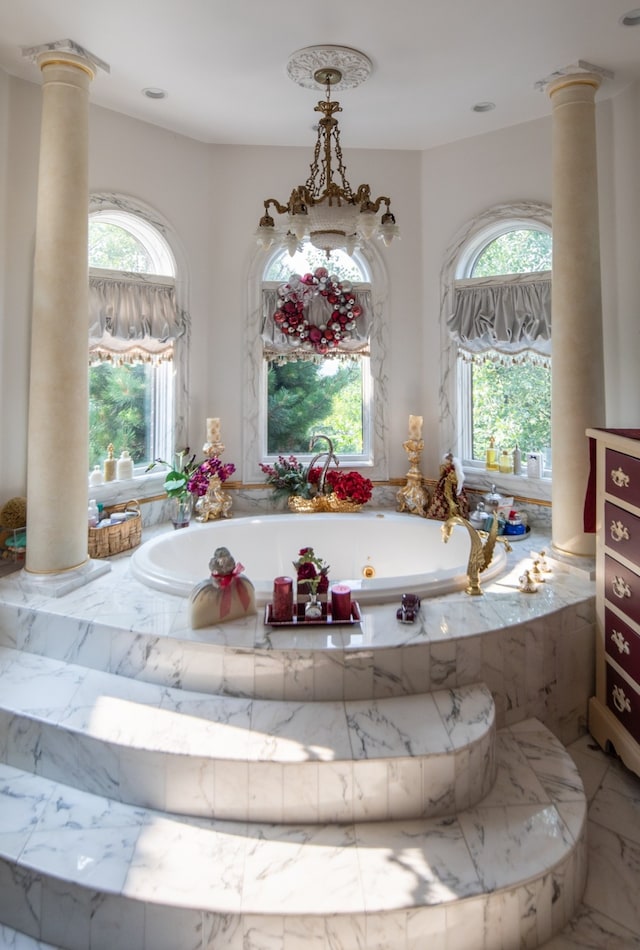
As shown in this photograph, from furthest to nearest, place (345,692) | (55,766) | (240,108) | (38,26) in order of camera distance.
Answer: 1. (240,108)
2. (38,26)
3. (345,692)
4. (55,766)

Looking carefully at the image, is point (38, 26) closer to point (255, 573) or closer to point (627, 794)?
point (255, 573)

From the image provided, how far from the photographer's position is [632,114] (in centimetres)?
355

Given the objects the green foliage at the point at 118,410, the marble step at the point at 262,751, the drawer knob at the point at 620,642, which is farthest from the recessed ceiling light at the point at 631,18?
the green foliage at the point at 118,410

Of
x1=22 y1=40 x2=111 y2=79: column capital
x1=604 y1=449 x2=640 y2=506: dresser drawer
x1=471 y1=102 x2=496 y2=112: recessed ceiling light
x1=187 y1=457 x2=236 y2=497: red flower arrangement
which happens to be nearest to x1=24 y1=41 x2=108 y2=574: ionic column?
x1=22 y1=40 x2=111 y2=79: column capital

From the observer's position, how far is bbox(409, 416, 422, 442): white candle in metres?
4.52

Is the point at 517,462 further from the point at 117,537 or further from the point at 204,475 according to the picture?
the point at 117,537

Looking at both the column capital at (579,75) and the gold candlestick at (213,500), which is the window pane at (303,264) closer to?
the gold candlestick at (213,500)

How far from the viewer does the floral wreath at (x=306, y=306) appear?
4.51m

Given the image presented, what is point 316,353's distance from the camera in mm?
4680

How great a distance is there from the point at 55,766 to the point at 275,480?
260 cm

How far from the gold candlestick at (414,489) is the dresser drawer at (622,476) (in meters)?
1.87

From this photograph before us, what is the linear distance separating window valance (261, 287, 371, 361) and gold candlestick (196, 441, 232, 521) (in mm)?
857

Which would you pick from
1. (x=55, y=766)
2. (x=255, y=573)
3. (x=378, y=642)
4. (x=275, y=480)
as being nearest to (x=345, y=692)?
(x=378, y=642)

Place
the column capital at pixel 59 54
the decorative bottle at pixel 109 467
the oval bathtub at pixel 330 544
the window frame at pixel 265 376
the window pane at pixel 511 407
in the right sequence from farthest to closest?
the window frame at pixel 265 376, the window pane at pixel 511 407, the decorative bottle at pixel 109 467, the oval bathtub at pixel 330 544, the column capital at pixel 59 54
